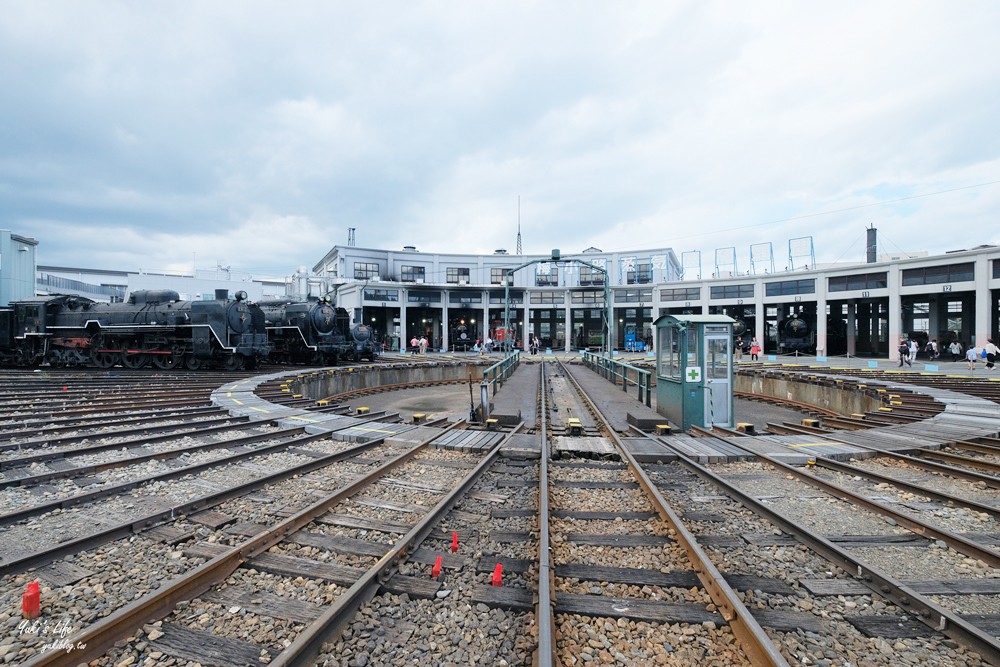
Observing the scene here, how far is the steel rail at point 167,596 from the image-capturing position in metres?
2.51

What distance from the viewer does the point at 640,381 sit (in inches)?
582

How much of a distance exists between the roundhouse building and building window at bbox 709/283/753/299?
87 mm

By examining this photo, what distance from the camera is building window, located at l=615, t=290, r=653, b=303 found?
1940 inches

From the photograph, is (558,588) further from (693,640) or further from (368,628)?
(368,628)

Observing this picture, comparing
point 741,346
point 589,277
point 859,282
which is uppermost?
point 589,277

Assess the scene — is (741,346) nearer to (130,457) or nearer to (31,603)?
(130,457)

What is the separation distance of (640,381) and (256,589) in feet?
43.1

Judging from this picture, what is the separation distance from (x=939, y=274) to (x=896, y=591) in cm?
3893

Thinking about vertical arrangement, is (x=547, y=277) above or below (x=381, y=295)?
above

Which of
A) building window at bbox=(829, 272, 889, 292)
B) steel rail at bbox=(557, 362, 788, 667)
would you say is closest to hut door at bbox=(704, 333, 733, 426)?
steel rail at bbox=(557, 362, 788, 667)

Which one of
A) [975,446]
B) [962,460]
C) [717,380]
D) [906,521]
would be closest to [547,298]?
[717,380]

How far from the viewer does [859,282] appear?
34594 millimetres

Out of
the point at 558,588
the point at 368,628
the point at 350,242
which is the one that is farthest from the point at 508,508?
the point at 350,242

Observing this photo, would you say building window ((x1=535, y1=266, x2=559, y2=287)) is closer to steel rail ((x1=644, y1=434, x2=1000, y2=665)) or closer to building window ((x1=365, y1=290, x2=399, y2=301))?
building window ((x1=365, y1=290, x2=399, y2=301))
